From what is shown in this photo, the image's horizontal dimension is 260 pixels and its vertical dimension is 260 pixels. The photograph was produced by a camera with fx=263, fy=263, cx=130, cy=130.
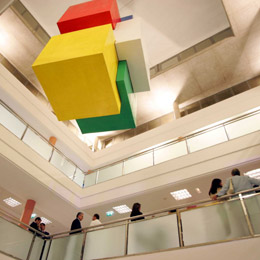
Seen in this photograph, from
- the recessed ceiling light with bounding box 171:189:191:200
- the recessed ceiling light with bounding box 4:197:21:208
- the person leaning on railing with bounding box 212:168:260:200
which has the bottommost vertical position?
the person leaning on railing with bounding box 212:168:260:200

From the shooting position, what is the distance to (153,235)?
18.1 feet

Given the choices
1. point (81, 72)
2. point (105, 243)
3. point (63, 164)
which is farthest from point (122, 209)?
point (81, 72)

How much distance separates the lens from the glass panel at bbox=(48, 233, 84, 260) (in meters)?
6.41

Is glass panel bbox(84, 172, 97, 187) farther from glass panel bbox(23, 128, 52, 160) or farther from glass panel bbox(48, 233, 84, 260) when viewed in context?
glass panel bbox(48, 233, 84, 260)

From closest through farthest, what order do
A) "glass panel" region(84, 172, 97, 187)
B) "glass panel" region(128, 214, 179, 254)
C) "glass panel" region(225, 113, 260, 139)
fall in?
1. "glass panel" region(128, 214, 179, 254)
2. "glass panel" region(225, 113, 260, 139)
3. "glass panel" region(84, 172, 97, 187)

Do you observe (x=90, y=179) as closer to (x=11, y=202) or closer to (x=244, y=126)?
(x=11, y=202)

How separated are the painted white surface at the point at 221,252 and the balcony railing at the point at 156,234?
0.10 m

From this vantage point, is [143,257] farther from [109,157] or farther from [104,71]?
[109,157]

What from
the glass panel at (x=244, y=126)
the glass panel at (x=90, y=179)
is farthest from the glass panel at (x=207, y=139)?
the glass panel at (x=90, y=179)

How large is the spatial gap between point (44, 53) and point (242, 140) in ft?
21.8

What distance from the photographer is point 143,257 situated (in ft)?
17.4

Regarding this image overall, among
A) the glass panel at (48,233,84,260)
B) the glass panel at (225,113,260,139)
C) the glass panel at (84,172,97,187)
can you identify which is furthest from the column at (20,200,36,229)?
the glass panel at (225,113,260,139)

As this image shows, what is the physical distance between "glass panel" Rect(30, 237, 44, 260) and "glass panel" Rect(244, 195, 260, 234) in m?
5.25

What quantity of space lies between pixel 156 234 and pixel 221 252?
1.40m
